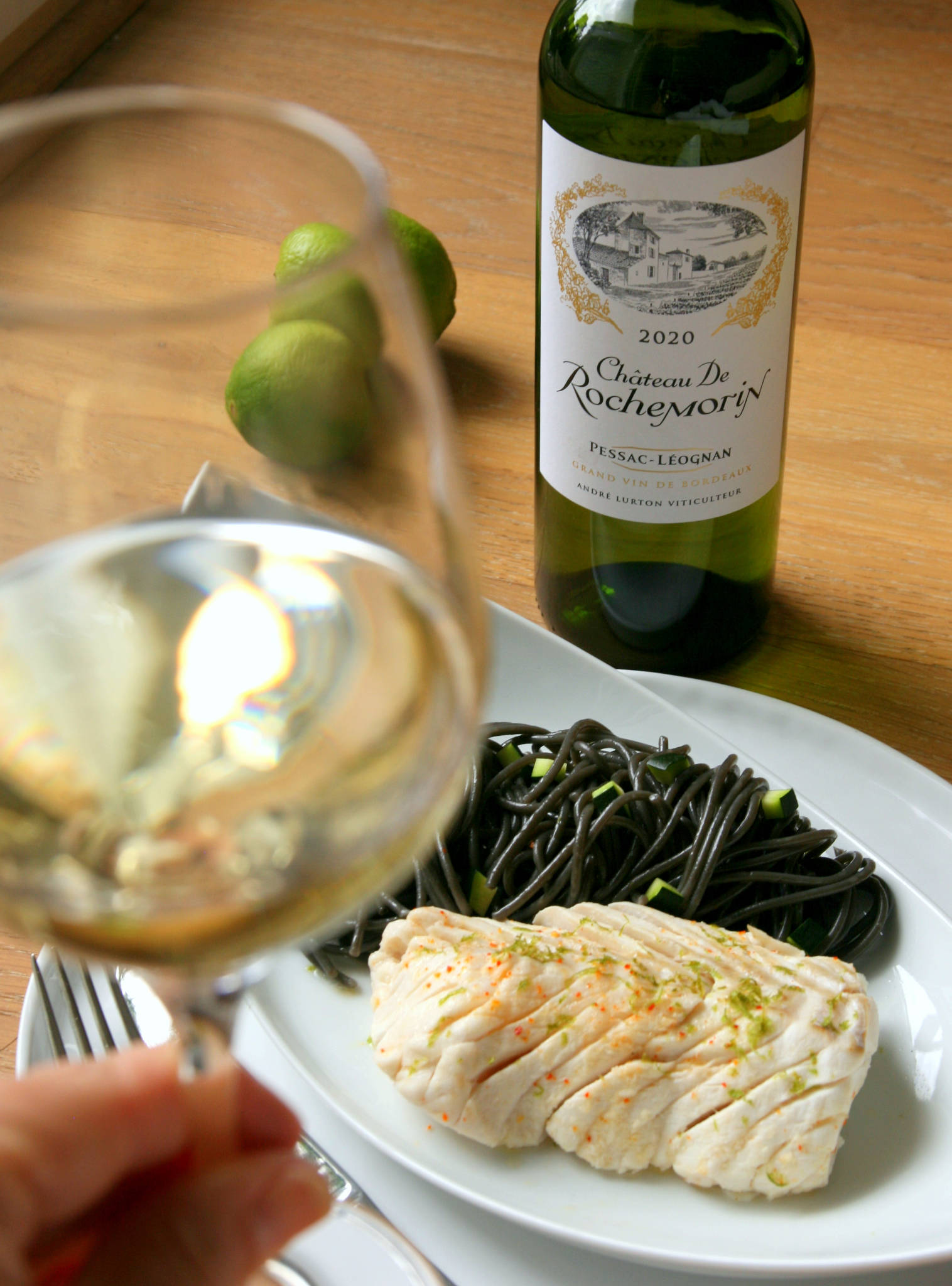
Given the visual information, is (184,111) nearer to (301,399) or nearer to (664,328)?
(301,399)

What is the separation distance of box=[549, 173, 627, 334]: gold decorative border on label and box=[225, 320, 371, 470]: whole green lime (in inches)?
23.5

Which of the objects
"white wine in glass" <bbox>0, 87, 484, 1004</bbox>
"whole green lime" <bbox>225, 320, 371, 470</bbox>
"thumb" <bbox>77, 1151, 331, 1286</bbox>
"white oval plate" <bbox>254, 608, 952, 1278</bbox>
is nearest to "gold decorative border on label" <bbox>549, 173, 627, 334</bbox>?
"white oval plate" <bbox>254, 608, 952, 1278</bbox>

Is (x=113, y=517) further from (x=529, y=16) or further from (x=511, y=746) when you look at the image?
(x=529, y=16)

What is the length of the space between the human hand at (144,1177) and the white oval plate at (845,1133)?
247 millimetres

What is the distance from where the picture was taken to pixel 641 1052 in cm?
93

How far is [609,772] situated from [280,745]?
0.64 m

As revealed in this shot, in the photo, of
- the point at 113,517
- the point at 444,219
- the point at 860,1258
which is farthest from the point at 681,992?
the point at 444,219

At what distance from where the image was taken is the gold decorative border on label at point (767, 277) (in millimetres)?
1068

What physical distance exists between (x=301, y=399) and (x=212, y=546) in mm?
108

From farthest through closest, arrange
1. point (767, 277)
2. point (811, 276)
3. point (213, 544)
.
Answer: point (811, 276), point (767, 277), point (213, 544)

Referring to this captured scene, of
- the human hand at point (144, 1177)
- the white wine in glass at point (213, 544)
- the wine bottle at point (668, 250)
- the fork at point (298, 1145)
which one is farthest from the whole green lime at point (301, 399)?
the wine bottle at point (668, 250)

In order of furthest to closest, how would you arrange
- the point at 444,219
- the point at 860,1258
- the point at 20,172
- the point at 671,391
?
the point at 444,219 < the point at 671,391 < the point at 860,1258 < the point at 20,172

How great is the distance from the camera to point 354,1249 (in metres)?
0.89

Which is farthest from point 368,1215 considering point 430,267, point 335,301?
point 430,267
